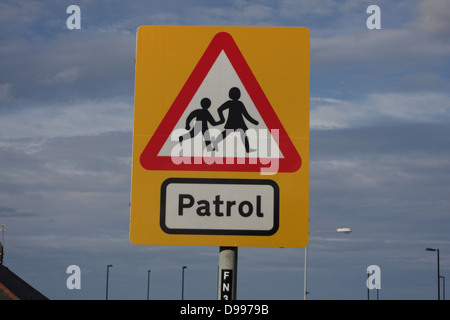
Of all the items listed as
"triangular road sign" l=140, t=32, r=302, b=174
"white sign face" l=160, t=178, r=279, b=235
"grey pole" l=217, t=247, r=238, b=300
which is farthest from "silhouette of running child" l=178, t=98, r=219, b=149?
"grey pole" l=217, t=247, r=238, b=300

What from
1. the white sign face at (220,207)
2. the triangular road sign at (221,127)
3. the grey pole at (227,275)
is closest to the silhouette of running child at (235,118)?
the triangular road sign at (221,127)

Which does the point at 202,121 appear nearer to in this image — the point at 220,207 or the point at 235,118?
the point at 235,118

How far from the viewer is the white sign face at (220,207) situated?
178 inches

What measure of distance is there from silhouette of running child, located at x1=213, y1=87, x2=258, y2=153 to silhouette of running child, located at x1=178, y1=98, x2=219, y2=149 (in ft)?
0.22

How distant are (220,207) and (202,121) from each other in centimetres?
65

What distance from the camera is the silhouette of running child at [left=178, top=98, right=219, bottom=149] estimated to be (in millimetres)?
4508

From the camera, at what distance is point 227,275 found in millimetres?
4344

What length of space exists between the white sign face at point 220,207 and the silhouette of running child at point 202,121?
1.04ft

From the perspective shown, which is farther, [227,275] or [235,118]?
[235,118]

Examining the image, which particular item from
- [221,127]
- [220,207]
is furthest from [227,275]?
[221,127]

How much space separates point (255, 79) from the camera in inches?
182

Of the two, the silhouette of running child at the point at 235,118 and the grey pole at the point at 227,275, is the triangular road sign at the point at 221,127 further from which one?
the grey pole at the point at 227,275

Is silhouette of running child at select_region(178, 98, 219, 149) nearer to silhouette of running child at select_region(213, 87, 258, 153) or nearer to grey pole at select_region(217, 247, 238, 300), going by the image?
silhouette of running child at select_region(213, 87, 258, 153)
